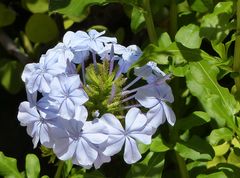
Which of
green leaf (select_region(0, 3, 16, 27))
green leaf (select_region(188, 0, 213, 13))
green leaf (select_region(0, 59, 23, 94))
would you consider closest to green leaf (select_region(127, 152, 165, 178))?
green leaf (select_region(188, 0, 213, 13))

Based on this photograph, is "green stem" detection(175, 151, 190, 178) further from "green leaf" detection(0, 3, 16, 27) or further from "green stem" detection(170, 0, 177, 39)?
"green leaf" detection(0, 3, 16, 27)

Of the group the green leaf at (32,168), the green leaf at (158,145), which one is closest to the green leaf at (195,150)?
the green leaf at (158,145)

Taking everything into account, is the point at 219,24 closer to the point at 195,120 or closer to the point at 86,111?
the point at 195,120

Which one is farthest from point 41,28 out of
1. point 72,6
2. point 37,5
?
point 72,6

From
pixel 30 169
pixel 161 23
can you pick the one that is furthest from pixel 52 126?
pixel 161 23

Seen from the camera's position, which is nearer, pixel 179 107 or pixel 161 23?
pixel 179 107

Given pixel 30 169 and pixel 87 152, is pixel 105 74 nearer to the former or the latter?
pixel 87 152
